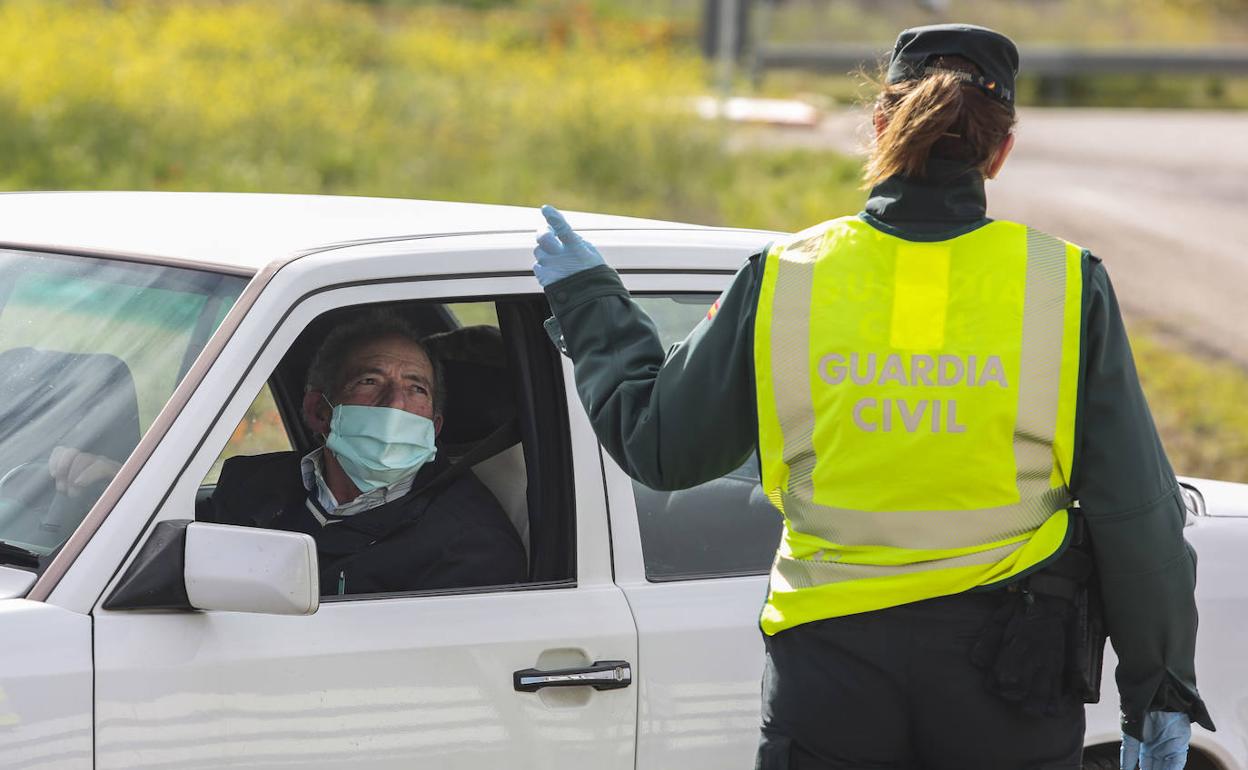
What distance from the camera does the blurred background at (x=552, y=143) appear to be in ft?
43.4

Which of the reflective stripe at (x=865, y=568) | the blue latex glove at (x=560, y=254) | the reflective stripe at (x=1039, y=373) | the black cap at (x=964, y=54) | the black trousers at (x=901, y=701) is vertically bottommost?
the black trousers at (x=901, y=701)

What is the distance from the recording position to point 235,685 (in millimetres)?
2412

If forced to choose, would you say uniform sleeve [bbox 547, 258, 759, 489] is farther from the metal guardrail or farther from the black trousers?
the metal guardrail

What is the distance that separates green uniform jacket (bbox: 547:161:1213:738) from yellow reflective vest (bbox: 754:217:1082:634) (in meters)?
0.04

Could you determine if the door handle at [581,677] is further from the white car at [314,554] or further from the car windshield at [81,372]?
the car windshield at [81,372]

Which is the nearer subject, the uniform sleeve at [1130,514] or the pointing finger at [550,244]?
the uniform sleeve at [1130,514]

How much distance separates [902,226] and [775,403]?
32cm

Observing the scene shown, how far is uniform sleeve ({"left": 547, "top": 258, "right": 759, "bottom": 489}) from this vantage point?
2.36 meters

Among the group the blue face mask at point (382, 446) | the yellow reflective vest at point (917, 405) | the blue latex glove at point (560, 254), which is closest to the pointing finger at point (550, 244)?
the blue latex glove at point (560, 254)

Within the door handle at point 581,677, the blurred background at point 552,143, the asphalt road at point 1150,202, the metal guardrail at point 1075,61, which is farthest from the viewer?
the metal guardrail at point 1075,61

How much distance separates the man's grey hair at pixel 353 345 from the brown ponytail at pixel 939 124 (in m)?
1.14

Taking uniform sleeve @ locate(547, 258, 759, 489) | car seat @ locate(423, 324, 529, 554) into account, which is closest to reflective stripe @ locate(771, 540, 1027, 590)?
uniform sleeve @ locate(547, 258, 759, 489)

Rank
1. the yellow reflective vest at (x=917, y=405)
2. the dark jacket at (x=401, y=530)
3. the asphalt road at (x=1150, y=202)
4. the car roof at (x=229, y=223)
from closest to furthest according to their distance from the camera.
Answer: the yellow reflective vest at (x=917, y=405) < the car roof at (x=229, y=223) < the dark jacket at (x=401, y=530) < the asphalt road at (x=1150, y=202)

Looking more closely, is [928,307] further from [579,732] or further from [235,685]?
[235,685]
